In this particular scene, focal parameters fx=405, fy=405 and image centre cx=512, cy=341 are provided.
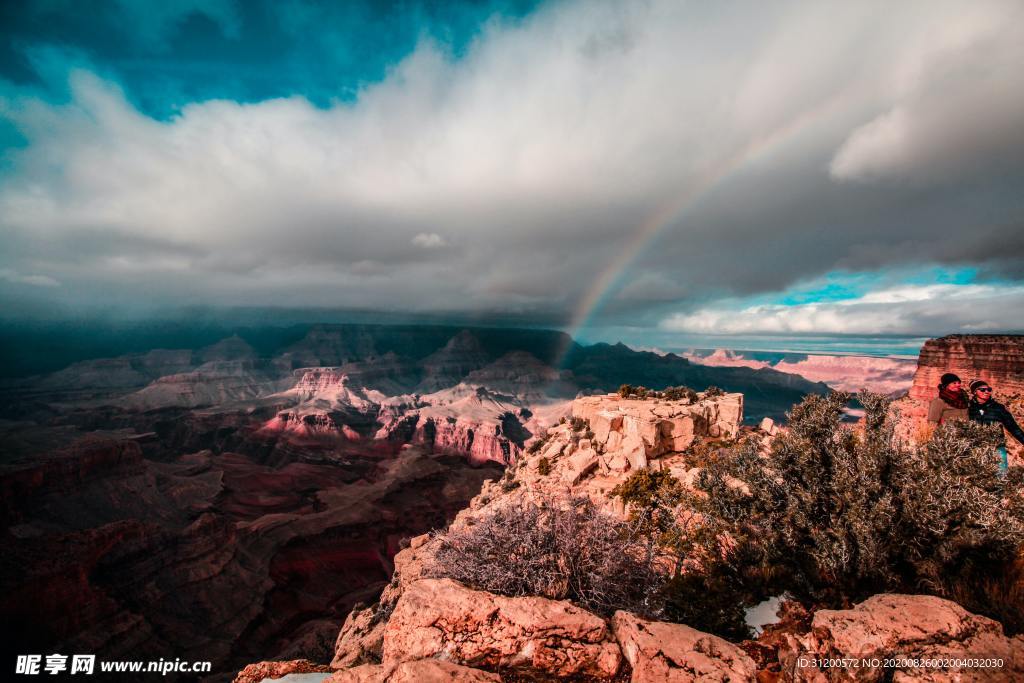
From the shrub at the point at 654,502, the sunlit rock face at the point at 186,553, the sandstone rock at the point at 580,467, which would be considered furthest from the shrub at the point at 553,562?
the sunlit rock face at the point at 186,553

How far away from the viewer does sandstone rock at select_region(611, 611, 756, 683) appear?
4766mm

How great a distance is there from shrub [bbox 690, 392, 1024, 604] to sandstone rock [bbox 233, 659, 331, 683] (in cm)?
804

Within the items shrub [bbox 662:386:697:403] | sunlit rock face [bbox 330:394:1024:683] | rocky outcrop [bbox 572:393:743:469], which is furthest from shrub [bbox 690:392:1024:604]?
shrub [bbox 662:386:697:403]

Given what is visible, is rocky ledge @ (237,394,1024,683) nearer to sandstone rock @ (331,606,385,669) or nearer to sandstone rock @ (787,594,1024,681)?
sandstone rock @ (787,594,1024,681)

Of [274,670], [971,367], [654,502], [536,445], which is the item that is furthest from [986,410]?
[971,367]

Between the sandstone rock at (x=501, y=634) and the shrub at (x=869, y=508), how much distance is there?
421 centimetres

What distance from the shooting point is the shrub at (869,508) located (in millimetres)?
6387

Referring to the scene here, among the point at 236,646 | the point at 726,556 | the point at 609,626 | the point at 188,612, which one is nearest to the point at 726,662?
the point at 609,626

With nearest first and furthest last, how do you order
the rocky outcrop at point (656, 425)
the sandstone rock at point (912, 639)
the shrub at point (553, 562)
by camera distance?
the sandstone rock at point (912, 639)
the shrub at point (553, 562)
the rocky outcrop at point (656, 425)

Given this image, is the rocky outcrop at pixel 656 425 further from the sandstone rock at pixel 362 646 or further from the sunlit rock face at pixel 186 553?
the sunlit rock face at pixel 186 553

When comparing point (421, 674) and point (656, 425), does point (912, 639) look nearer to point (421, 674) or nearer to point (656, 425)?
point (421, 674)

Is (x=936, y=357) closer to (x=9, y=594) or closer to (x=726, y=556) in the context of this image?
(x=726, y=556)

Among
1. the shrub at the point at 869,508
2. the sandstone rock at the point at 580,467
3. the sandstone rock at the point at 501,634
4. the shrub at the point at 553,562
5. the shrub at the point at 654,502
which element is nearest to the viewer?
the sandstone rock at the point at 501,634

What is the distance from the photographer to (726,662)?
16.2 ft
